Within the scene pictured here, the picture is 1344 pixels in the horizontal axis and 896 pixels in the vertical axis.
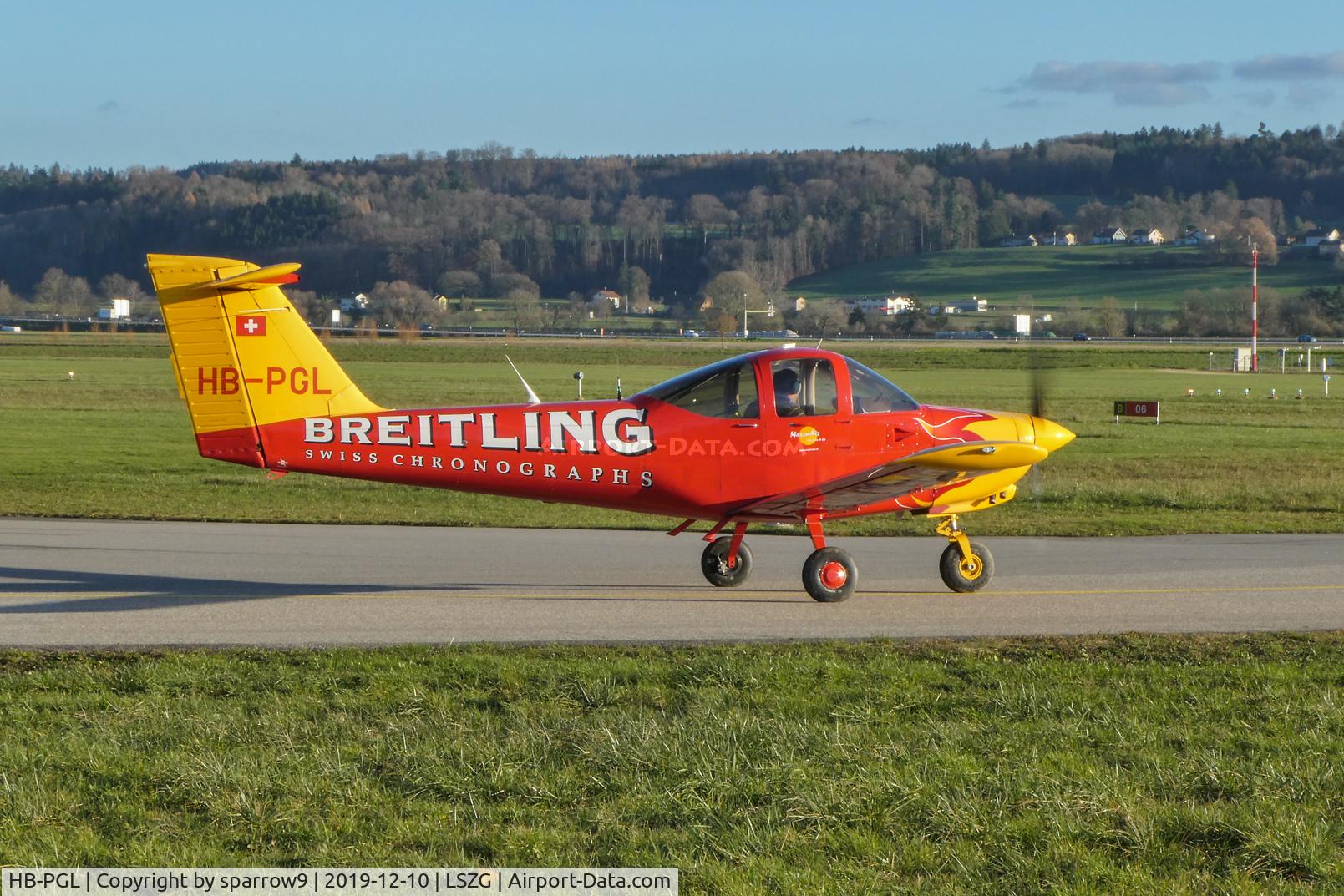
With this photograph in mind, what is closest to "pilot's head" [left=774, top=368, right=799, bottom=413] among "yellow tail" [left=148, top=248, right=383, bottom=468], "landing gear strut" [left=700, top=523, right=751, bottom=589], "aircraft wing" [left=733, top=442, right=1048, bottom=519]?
"aircraft wing" [left=733, top=442, right=1048, bottom=519]

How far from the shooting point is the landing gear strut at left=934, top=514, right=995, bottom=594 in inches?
525

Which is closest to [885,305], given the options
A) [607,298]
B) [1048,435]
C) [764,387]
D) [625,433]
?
[607,298]

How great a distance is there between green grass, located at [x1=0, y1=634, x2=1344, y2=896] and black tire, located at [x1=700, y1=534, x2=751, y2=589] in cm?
352

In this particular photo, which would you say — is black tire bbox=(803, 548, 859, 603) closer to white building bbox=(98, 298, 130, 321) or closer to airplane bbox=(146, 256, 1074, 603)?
airplane bbox=(146, 256, 1074, 603)

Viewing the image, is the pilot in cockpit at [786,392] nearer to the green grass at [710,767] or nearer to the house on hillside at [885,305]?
the green grass at [710,767]

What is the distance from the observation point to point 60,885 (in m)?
5.60

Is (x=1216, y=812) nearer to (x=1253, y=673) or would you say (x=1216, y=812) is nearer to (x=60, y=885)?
(x=1253, y=673)

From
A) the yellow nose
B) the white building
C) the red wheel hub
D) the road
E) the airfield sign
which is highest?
the white building

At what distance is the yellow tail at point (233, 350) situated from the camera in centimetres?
1173

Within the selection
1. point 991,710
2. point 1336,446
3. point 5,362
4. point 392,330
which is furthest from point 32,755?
point 392,330

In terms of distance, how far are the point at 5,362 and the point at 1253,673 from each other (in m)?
72.5

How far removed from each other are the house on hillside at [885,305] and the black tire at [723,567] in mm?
136289

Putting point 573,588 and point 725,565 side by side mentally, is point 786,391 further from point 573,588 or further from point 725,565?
point 573,588

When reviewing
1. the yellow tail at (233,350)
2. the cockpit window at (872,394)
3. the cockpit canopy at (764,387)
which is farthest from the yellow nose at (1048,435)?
the yellow tail at (233,350)
